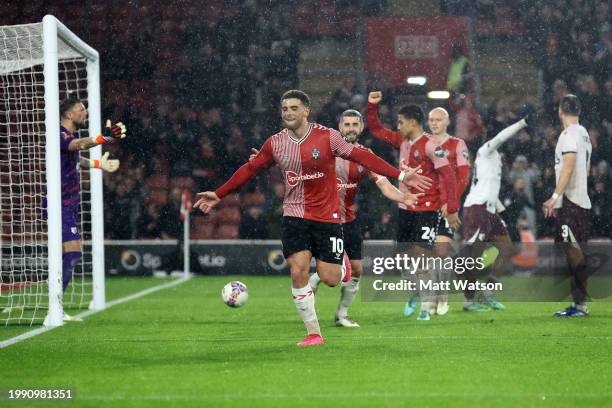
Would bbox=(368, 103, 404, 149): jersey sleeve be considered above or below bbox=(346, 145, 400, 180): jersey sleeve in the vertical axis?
above

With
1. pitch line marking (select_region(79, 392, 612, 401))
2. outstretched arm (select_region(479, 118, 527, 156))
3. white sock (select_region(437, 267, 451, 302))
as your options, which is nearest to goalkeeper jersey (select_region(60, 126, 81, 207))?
white sock (select_region(437, 267, 451, 302))

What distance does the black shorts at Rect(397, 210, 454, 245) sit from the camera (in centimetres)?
962

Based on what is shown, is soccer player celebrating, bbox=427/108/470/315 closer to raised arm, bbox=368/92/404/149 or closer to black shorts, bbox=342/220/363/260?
raised arm, bbox=368/92/404/149

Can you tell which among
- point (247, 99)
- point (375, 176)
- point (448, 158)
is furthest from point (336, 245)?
point (247, 99)

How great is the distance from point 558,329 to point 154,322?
3.52m

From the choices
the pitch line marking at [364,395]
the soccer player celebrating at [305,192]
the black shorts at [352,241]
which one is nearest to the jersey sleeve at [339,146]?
the soccer player celebrating at [305,192]

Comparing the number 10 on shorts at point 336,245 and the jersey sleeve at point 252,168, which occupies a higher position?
the jersey sleeve at point 252,168

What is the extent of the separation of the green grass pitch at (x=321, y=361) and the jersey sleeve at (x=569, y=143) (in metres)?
1.56

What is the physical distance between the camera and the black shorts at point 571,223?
961cm

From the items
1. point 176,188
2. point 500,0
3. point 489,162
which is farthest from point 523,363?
point 500,0

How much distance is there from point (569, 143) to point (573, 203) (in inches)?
22.5

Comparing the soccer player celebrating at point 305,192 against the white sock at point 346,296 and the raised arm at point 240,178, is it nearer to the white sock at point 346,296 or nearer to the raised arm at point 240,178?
the raised arm at point 240,178

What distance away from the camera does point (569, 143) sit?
9.61m

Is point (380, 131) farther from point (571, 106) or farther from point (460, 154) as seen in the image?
point (571, 106)
